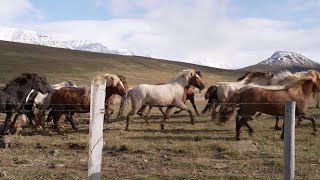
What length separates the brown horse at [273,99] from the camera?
12688 mm

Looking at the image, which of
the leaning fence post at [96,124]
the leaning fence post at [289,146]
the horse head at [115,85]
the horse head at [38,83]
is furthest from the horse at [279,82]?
the leaning fence post at [96,124]

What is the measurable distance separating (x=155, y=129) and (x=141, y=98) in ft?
4.05

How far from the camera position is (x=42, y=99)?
1579 centimetres

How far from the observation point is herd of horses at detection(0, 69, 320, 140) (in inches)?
505

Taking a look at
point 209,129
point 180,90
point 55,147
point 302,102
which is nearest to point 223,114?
point 209,129

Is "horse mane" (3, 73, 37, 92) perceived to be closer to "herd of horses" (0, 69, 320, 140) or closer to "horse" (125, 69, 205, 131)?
"herd of horses" (0, 69, 320, 140)

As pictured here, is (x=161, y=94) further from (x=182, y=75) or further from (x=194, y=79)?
(x=194, y=79)

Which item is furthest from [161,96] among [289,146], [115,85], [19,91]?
[289,146]

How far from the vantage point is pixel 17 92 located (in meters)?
13.4

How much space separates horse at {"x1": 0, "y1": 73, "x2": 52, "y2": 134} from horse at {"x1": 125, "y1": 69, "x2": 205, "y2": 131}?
3020mm

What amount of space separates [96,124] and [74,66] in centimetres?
10383

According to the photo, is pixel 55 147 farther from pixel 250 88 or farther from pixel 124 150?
pixel 250 88

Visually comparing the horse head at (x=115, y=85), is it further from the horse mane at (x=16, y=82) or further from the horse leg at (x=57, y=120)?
the horse mane at (x=16, y=82)

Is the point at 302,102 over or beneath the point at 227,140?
over
